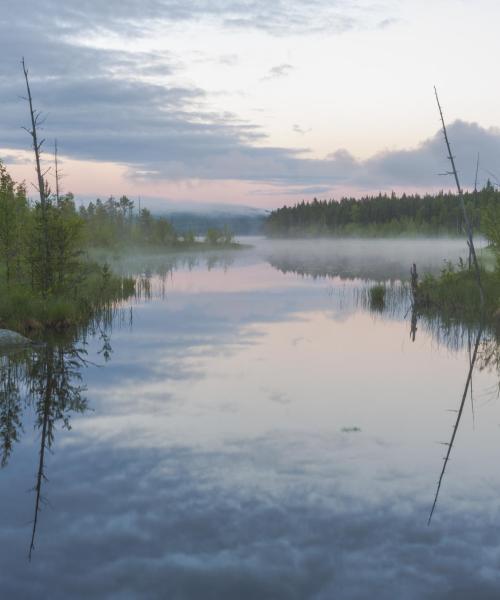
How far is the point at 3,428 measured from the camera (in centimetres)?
1355

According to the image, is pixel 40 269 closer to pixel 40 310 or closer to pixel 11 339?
pixel 40 310

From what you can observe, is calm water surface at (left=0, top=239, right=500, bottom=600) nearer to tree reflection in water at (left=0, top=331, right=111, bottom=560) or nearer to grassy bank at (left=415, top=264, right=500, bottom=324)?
tree reflection in water at (left=0, top=331, right=111, bottom=560)

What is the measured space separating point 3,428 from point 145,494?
4.99 metres

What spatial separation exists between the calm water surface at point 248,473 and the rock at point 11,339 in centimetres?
95

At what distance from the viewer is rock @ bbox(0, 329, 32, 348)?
73.6 feet

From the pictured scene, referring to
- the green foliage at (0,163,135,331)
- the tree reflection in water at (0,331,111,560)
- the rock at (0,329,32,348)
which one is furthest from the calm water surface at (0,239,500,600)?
the green foliage at (0,163,135,331)

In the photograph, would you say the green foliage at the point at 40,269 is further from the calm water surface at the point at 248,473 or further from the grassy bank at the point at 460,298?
the grassy bank at the point at 460,298

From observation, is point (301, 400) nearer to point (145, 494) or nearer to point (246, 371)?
point (246, 371)

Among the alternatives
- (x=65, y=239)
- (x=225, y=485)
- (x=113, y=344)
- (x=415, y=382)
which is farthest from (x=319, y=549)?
(x=65, y=239)

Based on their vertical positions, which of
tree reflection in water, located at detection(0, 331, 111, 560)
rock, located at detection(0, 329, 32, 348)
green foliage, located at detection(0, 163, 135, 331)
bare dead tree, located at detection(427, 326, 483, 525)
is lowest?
bare dead tree, located at detection(427, 326, 483, 525)

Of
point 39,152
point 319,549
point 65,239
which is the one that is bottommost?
point 319,549

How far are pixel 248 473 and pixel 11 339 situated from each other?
14396mm

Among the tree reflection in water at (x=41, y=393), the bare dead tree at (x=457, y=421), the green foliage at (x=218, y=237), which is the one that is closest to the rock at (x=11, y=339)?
the tree reflection in water at (x=41, y=393)

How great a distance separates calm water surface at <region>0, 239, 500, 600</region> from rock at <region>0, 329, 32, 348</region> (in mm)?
953
